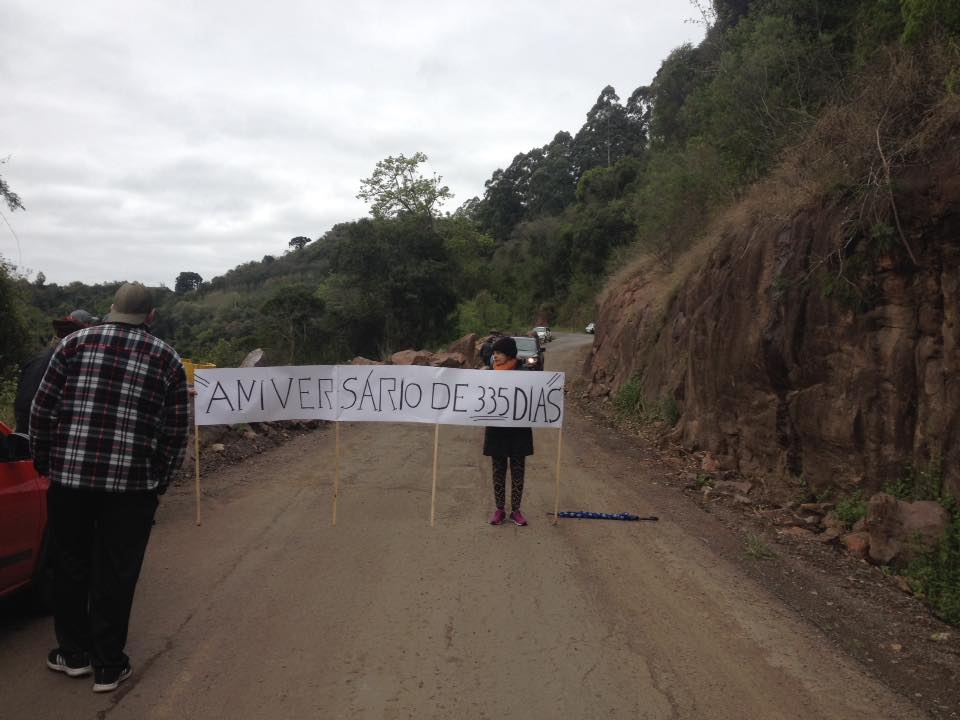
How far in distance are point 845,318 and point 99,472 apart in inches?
302

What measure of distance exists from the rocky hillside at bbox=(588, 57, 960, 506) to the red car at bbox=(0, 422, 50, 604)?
7.32m

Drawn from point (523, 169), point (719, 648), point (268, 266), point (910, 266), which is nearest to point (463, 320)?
point (910, 266)

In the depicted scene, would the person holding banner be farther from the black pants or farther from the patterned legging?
the black pants

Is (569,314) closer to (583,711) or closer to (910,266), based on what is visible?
(910,266)

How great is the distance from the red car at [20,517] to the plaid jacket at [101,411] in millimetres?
587

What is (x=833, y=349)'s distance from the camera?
27.0 ft

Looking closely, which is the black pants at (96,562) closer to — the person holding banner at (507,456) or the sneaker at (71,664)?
the sneaker at (71,664)

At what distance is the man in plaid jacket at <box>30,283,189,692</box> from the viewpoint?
12.9ft

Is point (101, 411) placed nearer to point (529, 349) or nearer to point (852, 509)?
point (852, 509)

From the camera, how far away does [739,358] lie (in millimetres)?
10367

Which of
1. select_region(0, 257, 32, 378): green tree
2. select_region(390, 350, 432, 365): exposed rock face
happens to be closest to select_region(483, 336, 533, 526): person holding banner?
select_region(0, 257, 32, 378): green tree

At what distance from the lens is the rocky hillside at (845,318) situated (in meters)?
6.98

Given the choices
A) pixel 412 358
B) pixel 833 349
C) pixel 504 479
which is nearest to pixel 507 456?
pixel 504 479

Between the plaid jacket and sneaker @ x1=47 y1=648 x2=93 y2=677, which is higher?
the plaid jacket
